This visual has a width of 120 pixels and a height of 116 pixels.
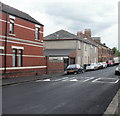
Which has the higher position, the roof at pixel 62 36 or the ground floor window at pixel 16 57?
the roof at pixel 62 36

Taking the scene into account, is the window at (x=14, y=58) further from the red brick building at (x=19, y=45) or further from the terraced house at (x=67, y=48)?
the terraced house at (x=67, y=48)

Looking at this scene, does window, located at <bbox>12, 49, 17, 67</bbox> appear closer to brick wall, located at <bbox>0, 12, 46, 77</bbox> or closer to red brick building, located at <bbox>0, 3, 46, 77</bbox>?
red brick building, located at <bbox>0, 3, 46, 77</bbox>

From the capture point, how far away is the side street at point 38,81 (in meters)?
7.12

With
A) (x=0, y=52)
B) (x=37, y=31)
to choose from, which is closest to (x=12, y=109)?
(x=0, y=52)

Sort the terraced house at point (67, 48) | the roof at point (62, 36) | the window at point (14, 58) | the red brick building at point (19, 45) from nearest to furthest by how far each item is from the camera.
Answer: the red brick building at point (19, 45) < the window at point (14, 58) < the terraced house at point (67, 48) < the roof at point (62, 36)

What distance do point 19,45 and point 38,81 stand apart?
5.77 m

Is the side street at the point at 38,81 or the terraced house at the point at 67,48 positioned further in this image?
the terraced house at the point at 67,48

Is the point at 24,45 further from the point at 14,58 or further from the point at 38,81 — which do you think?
the point at 38,81

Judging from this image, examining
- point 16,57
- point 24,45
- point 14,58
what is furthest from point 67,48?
point 14,58

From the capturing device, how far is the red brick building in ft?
59.2

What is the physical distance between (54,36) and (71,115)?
37.7 meters

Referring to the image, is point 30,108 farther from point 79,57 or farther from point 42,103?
point 79,57

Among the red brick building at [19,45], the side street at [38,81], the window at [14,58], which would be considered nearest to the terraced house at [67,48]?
the side street at [38,81]

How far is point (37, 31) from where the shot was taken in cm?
2412
